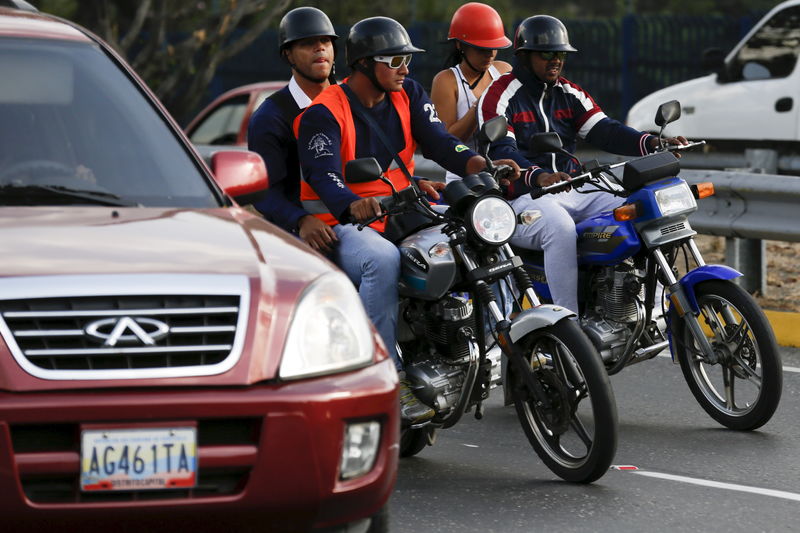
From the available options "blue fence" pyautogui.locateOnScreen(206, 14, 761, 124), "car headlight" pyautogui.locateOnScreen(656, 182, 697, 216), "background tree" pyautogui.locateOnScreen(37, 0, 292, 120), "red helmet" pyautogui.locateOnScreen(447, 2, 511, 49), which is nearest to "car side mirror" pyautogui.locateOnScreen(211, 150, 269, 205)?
"car headlight" pyautogui.locateOnScreen(656, 182, 697, 216)

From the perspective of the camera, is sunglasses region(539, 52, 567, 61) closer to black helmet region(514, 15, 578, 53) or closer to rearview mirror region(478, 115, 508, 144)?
black helmet region(514, 15, 578, 53)

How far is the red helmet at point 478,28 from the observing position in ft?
26.8

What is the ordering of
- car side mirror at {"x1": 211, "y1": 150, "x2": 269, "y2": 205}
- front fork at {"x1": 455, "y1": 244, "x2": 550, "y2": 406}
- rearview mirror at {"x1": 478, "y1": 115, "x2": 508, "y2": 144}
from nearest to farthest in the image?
car side mirror at {"x1": 211, "y1": 150, "x2": 269, "y2": 205} < front fork at {"x1": 455, "y1": 244, "x2": 550, "y2": 406} < rearview mirror at {"x1": 478, "y1": 115, "x2": 508, "y2": 144}

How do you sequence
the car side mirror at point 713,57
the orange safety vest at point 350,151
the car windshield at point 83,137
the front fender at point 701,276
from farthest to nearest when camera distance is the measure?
the car side mirror at point 713,57 < the front fender at point 701,276 < the orange safety vest at point 350,151 < the car windshield at point 83,137

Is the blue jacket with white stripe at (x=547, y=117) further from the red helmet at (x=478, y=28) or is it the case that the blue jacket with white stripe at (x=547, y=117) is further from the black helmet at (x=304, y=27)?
the black helmet at (x=304, y=27)

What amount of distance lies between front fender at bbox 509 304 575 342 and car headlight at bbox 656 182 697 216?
109 centimetres

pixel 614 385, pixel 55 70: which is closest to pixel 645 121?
pixel 614 385

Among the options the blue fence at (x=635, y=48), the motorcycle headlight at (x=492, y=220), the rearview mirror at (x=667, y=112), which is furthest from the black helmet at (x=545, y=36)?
the blue fence at (x=635, y=48)

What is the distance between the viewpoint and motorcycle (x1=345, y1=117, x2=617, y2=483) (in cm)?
581

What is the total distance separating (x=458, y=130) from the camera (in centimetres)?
810

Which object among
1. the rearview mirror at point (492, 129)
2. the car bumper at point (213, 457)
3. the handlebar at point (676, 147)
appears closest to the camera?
the car bumper at point (213, 457)

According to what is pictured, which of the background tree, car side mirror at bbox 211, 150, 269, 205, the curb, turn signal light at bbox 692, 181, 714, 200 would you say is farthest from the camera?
the background tree

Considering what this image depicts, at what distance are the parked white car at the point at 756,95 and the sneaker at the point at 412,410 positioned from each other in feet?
33.3

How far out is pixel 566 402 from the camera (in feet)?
19.3
